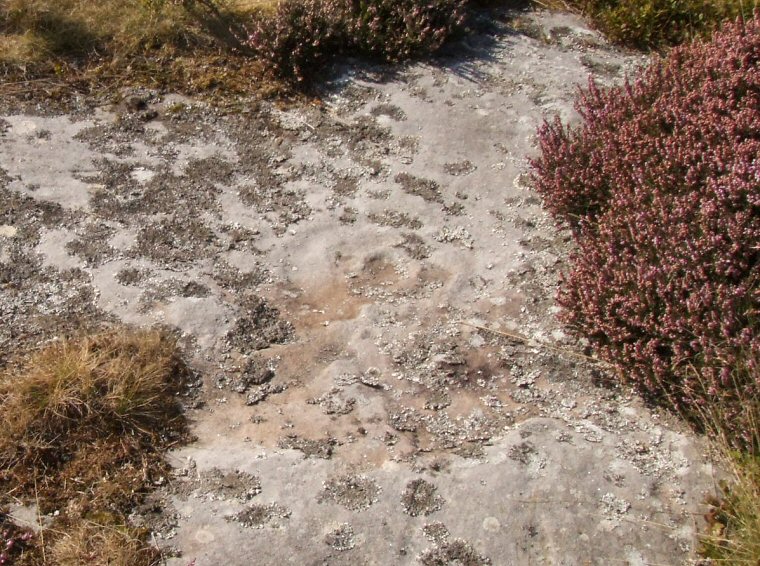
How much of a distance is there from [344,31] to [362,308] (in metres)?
2.48

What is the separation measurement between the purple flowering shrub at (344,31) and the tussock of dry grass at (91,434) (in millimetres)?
2673

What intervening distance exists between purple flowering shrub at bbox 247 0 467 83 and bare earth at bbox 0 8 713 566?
230mm

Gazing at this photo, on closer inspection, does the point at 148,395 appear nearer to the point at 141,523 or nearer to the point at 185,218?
the point at 141,523

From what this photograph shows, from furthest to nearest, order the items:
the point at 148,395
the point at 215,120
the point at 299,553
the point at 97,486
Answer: the point at 215,120, the point at 148,395, the point at 97,486, the point at 299,553

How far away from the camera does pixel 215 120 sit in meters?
5.24

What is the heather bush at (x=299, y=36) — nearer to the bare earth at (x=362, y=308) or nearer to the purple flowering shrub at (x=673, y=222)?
the bare earth at (x=362, y=308)

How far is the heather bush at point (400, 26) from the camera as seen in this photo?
564 centimetres

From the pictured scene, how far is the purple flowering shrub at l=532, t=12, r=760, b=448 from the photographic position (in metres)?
3.51

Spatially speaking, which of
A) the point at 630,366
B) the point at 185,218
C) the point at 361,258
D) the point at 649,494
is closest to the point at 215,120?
the point at 185,218

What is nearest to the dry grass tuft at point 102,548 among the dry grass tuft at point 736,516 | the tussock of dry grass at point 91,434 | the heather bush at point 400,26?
the tussock of dry grass at point 91,434

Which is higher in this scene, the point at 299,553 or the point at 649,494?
the point at 649,494

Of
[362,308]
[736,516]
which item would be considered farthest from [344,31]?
[736,516]

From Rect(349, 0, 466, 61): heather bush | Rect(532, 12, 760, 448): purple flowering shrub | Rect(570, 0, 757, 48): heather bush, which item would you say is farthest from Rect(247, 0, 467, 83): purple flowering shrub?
Rect(532, 12, 760, 448): purple flowering shrub

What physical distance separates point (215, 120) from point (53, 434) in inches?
103
